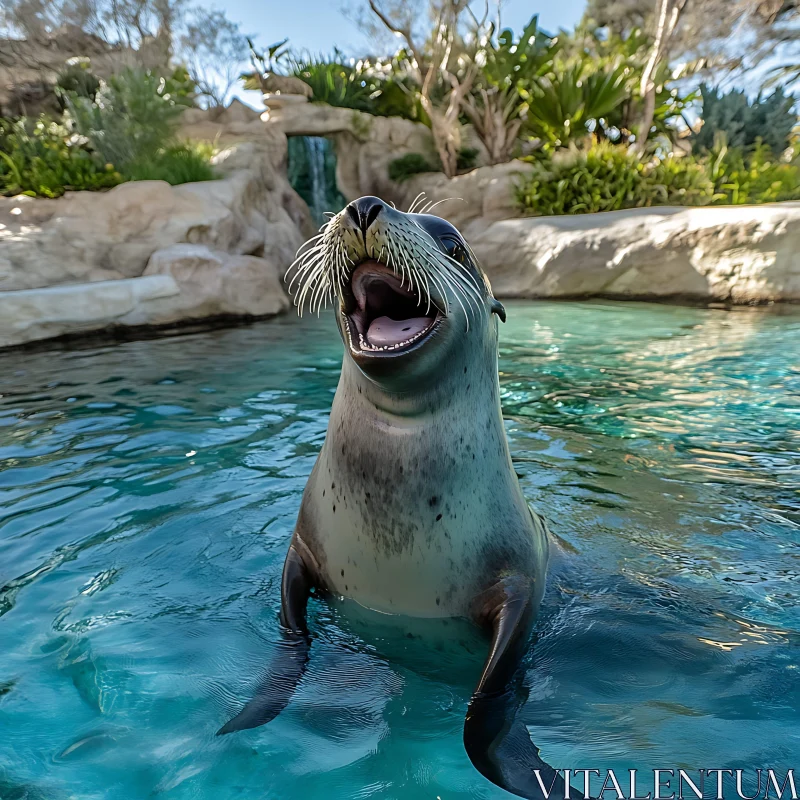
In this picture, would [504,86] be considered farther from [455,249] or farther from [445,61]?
[455,249]

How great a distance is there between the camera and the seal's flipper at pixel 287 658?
6.36 ft

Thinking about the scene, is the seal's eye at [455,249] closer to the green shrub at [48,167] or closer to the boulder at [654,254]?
the boulder at [654,254]

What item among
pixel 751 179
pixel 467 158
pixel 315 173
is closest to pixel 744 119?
pixel 751 179

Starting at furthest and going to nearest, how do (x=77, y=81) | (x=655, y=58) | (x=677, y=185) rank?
(x=77, y=81), (x=655, y=58), (x=677, y=185)

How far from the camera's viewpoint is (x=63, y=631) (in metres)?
2.40

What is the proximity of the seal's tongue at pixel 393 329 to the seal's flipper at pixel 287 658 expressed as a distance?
831 mm

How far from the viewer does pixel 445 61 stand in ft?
50.3

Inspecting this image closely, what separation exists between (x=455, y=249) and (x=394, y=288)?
0.29 meters

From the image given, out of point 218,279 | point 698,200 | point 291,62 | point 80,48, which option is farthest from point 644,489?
point 80,48

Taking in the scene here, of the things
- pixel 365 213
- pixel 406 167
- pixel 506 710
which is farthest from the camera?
pixel 406 167

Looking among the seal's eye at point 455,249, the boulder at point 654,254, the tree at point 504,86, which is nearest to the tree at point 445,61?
the tree at point 504,86

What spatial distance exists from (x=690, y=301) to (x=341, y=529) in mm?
9971

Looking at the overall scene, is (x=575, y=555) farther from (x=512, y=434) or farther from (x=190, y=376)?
(x=190, y=376)

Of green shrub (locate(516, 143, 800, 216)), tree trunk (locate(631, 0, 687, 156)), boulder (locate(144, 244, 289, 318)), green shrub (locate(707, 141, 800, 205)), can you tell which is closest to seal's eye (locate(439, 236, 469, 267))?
boulder (locate(144, 244, 289, 318))
